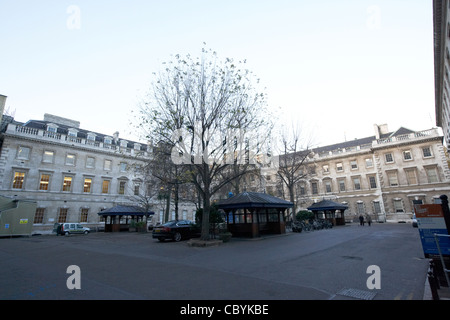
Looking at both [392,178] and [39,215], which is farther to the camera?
[392,178]

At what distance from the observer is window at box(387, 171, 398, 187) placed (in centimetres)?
4091

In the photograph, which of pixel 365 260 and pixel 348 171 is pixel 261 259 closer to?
pixel 365 260

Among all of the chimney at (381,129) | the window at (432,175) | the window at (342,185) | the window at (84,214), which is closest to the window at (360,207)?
the window at (342,185)

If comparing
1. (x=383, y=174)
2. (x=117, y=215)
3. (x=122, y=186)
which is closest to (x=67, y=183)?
(x=122, y=186)

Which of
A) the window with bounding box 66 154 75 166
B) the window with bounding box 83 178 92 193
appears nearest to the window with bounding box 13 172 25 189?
the window with bounding box 66 154 75 166

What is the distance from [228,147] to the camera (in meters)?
18.2

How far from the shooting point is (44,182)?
32.7 meters

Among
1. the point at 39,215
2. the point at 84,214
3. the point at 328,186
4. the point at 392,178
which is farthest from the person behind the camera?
the point at 328,186

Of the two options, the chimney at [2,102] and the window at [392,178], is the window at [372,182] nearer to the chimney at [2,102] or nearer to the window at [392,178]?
the window at [392,178]

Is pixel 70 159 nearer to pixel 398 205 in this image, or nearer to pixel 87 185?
pixel 87 185

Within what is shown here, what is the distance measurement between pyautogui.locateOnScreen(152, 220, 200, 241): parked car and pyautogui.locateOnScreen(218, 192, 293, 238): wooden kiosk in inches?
124

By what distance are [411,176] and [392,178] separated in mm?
2720

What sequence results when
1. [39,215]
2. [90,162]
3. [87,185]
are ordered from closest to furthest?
[39,215] < [87,185] < [90,162]

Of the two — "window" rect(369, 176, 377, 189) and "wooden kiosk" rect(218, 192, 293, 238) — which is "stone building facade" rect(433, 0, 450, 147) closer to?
"wooden kiosk" rect(218, 192, 293, 238)
